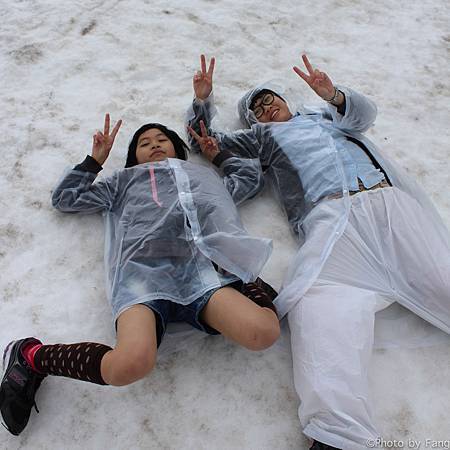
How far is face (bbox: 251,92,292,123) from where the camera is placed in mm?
2828

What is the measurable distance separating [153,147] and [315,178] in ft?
2.86

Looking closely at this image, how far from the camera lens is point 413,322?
2045mm

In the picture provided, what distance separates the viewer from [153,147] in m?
2.53

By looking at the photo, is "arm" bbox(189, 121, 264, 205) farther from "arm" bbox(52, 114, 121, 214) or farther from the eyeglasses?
"arm" bbox(52, 114, 121, 214)

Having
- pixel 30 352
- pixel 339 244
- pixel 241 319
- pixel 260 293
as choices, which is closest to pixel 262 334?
pixel 241 319

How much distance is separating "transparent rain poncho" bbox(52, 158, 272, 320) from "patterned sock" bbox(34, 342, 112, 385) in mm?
173

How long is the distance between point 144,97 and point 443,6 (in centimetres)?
302

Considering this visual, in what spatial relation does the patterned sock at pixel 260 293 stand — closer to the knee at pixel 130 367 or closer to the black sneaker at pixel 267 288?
the black sneaker at pixel 267 288

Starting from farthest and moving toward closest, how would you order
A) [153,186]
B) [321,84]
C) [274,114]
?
[274,114]
[321,84]
[153,186]

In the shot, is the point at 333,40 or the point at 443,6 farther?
the point at 443,6

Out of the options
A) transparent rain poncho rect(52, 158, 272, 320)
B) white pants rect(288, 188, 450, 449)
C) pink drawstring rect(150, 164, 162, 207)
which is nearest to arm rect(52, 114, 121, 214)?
transparent rain poncho rect(52, 158, 272, 320)

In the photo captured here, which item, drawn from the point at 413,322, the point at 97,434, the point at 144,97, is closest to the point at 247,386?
the point at 97,434

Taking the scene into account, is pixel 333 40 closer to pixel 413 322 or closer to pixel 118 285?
pixel 413 322

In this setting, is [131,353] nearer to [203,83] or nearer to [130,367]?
[130,367]
